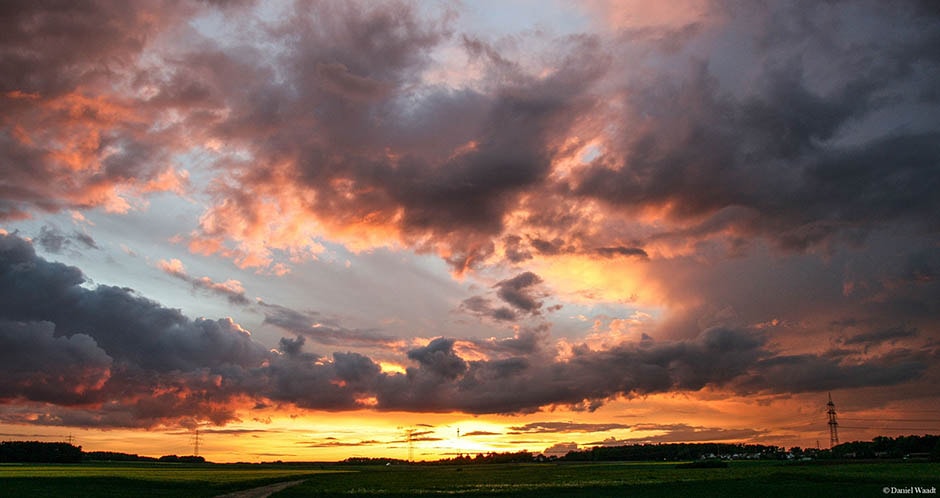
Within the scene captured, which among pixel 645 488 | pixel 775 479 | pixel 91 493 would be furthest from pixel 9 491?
pixel 775 479

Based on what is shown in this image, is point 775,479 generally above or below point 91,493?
below

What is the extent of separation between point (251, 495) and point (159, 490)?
1668 cm

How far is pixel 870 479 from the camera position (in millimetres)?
90562

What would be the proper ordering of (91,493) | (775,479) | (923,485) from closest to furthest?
(923,485), (91,493), (775,479)

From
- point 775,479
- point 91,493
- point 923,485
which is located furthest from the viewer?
point 775,479

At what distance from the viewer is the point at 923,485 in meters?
76.1

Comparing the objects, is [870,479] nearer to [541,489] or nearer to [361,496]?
[541,489]

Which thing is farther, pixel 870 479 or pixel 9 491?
pixel 870 479

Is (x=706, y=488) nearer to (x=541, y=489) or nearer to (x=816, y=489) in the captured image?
(x=816, y=489)

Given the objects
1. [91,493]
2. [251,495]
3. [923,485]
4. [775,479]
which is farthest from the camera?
[775,479]

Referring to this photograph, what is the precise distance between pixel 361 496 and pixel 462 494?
13535 millimetres

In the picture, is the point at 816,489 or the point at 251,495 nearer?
the point at 816,489

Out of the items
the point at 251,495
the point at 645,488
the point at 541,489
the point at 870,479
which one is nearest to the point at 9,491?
the point at 251,495

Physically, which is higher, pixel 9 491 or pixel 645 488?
pixel 9 491
